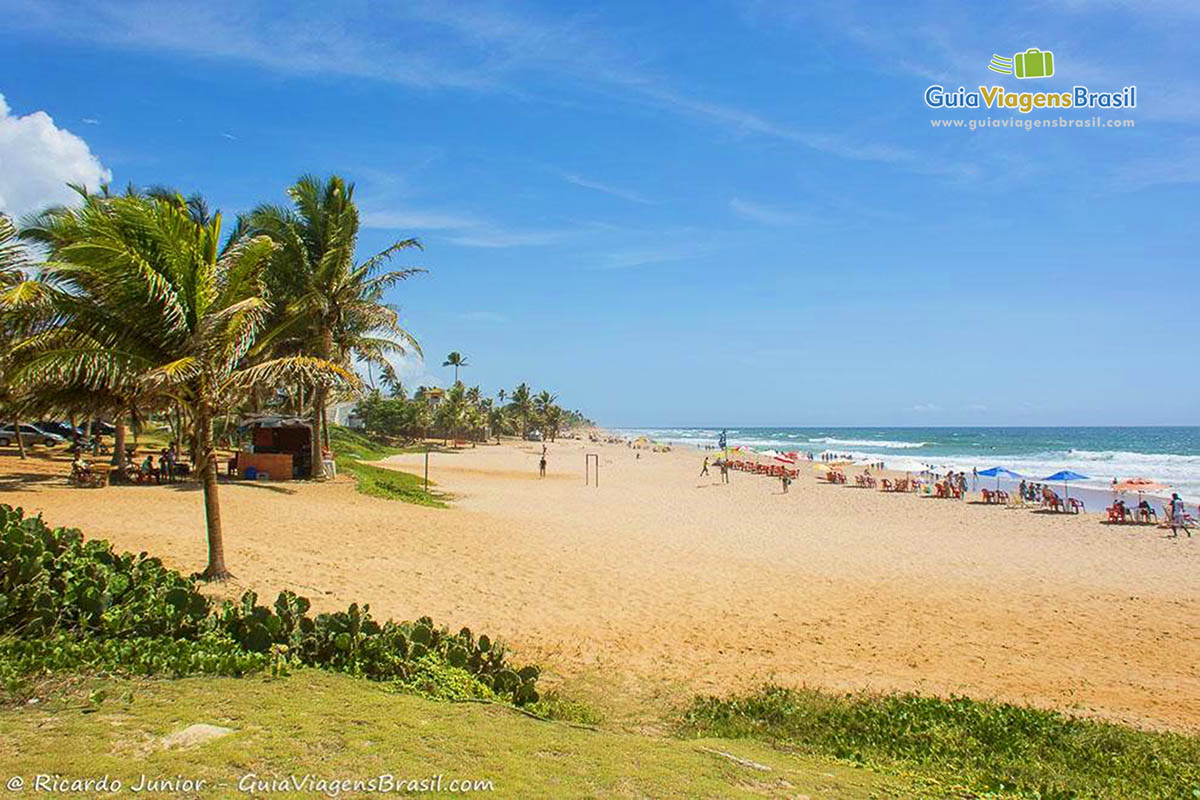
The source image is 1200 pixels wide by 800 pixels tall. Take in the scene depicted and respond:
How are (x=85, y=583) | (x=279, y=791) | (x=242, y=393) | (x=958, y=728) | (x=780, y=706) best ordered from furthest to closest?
(x=242, y=393) → (x=780, y=706) → (x=958, y=728) → (x=85, y=583) → (x=279, y=791)

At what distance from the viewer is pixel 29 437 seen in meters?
28.8

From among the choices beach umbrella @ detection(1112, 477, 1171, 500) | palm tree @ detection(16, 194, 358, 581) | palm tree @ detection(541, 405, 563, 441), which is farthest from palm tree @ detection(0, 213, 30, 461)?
palm tree @ detection(541, 405, 563, 441)

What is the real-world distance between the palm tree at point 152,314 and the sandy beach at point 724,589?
8.65ft

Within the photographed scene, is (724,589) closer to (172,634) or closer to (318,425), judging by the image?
(172,634)

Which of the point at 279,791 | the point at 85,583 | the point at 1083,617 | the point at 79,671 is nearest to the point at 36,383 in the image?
the point at 85,583

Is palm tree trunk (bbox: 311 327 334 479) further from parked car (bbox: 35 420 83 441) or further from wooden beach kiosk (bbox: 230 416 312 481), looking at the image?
parked car (bbox: 35 420 83 441)

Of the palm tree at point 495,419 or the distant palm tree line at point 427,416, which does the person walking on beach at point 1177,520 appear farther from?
the palm tree at point 495,419

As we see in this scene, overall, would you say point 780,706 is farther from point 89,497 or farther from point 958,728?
point 89,497

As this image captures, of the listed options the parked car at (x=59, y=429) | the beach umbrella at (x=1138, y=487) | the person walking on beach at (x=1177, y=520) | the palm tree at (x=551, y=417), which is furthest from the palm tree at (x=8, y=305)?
the palm tree at (x=551, y=417)

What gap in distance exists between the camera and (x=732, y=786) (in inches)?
150

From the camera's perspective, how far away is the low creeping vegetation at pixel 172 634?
484cm

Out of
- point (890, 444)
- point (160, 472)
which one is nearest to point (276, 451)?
point (160, 472)

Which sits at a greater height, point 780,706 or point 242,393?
point 242,393

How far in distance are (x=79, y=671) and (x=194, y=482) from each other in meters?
15.4
